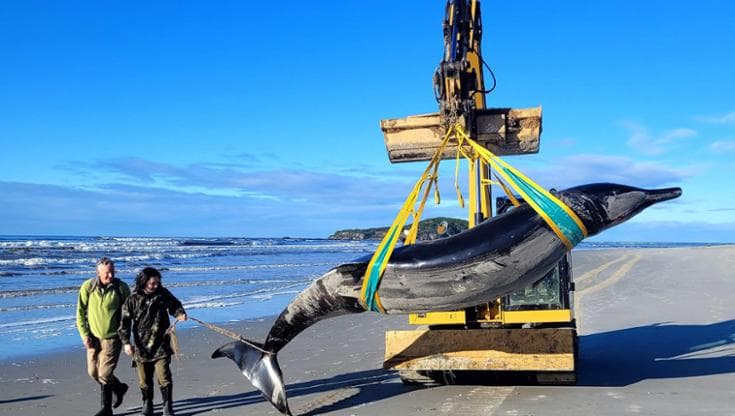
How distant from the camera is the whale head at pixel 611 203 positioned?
5.52 meters

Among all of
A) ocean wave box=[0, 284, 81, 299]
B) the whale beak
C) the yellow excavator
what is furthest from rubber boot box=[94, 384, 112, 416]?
ocean wave box=[0, 284, 81, 299]

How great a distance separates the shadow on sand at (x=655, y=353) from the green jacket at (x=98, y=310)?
5.55 metres

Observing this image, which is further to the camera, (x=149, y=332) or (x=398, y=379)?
(x=398, y=379)

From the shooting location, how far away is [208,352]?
38.9ft

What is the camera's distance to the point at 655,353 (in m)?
10.4

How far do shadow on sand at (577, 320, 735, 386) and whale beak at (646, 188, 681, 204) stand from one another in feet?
11.9

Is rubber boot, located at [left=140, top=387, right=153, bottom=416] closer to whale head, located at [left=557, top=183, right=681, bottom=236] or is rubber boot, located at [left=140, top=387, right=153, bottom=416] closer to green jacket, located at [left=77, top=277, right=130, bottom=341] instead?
green jacket, located at [left=77, top=277, right=130, bottom=341]

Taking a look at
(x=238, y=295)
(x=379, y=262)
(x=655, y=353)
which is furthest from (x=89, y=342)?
(x=238, y=295)

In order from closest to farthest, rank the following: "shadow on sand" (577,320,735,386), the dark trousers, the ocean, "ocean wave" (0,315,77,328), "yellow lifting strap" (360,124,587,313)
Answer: "yellow lifting strap" (360,124,587,313) → the dark trousers → "shadow on sand" (577,320,735,386) → the ocean → "ocean wave" (0,315,77,328)

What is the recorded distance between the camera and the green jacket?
24.5 ft

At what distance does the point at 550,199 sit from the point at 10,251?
4551cm

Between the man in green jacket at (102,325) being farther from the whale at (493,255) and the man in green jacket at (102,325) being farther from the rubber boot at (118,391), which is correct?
the whale at (493,255)

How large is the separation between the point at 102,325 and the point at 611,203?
5368 mm

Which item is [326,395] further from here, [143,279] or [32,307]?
[32,307]
